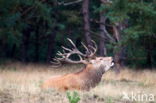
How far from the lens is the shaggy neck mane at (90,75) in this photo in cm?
1152

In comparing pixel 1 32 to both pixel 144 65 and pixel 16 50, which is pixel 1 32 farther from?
pixel 16 50

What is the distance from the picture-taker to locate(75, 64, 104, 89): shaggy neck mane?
11523 millimetres

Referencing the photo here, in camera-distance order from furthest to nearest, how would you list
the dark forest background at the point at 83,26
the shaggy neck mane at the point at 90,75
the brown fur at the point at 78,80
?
1. the dark forest background at the point at 83,26
2. the shaggy neck mane at the point at 90,75
3. the brown fur at the point at 78,80

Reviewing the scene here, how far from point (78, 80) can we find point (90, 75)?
0.46 metres

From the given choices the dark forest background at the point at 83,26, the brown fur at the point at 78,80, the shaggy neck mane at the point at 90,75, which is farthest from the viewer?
the dark forest background at the point at 83,26

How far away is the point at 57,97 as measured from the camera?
9523 mm

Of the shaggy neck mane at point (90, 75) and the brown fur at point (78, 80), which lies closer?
the brown fur at point (78, 80)

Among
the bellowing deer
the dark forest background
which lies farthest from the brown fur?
the dark forest background

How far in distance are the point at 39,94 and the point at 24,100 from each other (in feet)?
2.03

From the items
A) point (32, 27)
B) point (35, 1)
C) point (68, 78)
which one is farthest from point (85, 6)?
point (68, 78)

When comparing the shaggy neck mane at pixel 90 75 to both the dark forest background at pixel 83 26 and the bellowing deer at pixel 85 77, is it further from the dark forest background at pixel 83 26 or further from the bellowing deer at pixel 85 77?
the dark forest background at pixel 83 26

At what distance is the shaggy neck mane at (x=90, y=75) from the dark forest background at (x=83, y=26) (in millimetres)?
3423

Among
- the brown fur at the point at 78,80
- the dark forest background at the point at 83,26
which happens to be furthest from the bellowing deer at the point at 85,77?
the dark forest background at the point at 83,26

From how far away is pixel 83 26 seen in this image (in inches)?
953
